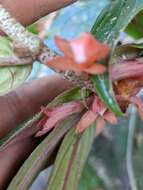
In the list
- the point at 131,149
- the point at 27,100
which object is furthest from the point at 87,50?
the point at 131,149

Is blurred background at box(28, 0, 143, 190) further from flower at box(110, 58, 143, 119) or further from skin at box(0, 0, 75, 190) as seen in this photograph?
flower at box(110, 58, 143, 119)

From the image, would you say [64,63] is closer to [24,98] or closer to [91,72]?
[91,72]

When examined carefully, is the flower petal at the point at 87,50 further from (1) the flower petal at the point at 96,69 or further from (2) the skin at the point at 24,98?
(2) the skin at the point at 24,98

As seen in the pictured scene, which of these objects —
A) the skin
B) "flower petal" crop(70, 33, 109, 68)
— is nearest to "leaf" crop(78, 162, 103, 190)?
the skin

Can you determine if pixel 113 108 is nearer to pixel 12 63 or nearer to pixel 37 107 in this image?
pixel 12 63

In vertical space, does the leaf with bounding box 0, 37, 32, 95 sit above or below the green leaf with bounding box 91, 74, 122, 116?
above

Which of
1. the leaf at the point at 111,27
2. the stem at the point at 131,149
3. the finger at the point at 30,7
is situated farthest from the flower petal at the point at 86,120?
the stem at the point at 131,149

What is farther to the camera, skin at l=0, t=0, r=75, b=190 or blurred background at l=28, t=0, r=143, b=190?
blurred background at l=28, t=0, r=143, b=190

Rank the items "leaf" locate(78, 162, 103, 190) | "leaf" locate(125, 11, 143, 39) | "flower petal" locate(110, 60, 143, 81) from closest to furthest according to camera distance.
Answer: "flower petal" locate(110, 60, 143, 81), "leaf" locate(125, 11, 143, 39), "leaf" locate(78, 162, 103, 190)
